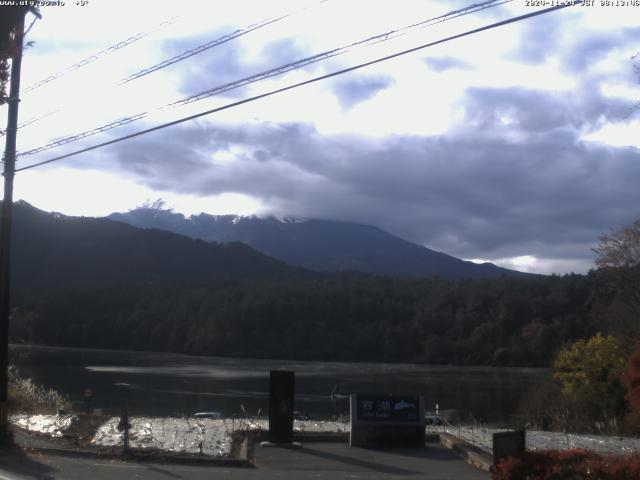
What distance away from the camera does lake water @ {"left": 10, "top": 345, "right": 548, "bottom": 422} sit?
1684 inches

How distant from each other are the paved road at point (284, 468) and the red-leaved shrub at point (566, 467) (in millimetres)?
3299

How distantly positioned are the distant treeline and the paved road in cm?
7094

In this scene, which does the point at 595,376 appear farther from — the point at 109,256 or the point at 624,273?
the point at 109,256

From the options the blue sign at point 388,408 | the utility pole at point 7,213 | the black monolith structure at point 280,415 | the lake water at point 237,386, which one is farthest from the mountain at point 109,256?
the blue sign at point 388,408

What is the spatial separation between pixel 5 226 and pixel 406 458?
886 cm

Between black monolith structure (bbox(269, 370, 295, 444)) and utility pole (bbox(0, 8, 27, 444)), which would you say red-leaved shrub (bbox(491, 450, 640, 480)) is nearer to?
black monolith structure (bbox(269, 370, 295, 444))

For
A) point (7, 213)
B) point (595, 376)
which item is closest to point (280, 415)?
point (7, 213)

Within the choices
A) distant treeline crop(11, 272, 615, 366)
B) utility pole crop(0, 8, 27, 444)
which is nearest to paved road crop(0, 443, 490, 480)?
utility pole crop(0, 8, 27, 444)

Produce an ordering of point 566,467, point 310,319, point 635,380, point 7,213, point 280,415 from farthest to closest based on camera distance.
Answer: point 310,319, point 635,380, point 7,213, point 280,415, point 566,467

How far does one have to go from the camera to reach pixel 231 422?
19266mm

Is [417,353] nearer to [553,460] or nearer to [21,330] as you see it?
[21,330]

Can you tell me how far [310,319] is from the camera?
109m

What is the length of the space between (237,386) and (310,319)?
174 feet

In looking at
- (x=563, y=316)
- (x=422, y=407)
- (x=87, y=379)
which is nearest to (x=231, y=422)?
(x=422, y=407)
